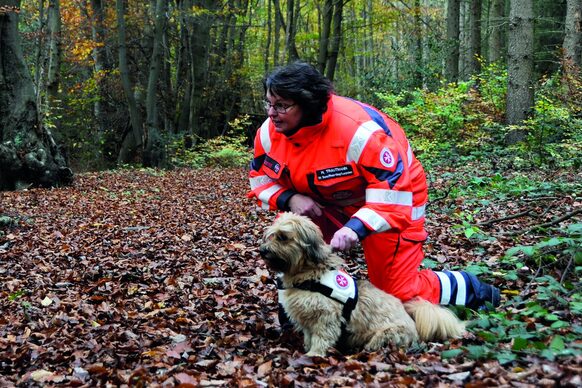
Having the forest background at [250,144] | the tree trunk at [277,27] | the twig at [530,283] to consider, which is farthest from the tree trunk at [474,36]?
the twig at [530,283]

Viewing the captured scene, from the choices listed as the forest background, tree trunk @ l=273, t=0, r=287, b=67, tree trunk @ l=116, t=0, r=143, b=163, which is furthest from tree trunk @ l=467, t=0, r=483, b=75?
tree trunk @ l=116, t=0, r=143, b=163

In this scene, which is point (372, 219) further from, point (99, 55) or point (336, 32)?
point (99, 55)

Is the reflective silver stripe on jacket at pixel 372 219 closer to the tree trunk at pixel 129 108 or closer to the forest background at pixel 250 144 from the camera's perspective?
the forest background at pixel 250 144

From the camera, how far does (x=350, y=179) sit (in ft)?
14.7

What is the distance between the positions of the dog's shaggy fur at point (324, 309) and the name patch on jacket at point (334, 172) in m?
0.47

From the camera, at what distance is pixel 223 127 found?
28.5 metres

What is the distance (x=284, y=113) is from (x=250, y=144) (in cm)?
2404

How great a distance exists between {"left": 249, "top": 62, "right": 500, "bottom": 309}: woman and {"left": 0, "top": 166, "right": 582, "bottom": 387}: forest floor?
607 millimetres

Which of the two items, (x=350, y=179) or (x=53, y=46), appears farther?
(x=53, y=46)

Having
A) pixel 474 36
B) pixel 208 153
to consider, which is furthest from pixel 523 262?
pixel 208 153

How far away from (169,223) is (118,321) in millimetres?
4899

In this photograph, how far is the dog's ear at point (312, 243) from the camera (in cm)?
409

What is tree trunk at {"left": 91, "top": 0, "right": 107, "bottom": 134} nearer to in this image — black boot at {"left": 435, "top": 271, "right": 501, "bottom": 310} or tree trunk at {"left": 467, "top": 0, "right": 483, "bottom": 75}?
tree trunk at {"left": 467, "top": 0, "right": 483, "bottom": 75}

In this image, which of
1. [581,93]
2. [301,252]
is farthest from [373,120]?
[581,93]
